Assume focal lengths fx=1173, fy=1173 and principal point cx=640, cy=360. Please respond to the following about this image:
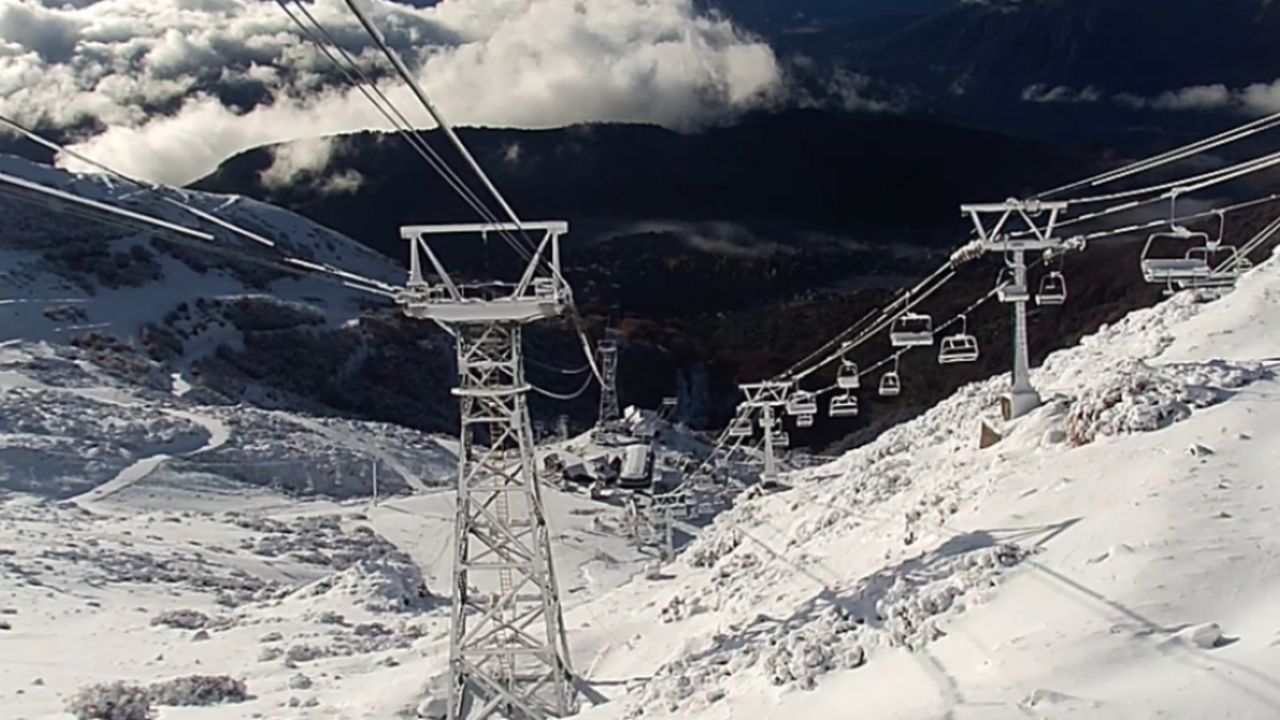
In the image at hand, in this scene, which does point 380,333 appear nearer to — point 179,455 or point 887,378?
point 179,455

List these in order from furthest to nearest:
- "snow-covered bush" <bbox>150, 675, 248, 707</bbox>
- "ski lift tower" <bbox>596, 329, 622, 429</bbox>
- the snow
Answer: "ski lift tower" <bbox>596, 329, 622, 429</bbox>, "snow-covered bush" <bbox>150, 675, 248, 707</bbox>, the snow

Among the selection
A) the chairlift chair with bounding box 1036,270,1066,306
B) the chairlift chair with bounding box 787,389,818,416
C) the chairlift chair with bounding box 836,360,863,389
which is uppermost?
the chairlift chair with bounding box 1036,270,1066,306

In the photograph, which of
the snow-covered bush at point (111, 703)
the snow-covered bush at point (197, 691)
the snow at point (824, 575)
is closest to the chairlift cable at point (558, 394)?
the snow at point (824, 575)

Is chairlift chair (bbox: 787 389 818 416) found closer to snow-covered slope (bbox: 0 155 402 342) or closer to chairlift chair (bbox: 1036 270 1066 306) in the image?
chairlift chair (bbox: 1036 270 1066 306)

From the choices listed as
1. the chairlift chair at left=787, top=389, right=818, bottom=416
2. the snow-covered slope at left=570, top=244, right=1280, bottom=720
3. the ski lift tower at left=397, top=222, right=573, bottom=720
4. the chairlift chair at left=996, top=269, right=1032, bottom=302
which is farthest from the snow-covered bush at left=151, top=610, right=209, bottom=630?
the chairlift chair at left=996, top=269, right=1032, bottom=302

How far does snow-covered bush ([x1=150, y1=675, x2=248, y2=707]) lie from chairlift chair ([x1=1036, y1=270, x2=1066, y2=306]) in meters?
16.4

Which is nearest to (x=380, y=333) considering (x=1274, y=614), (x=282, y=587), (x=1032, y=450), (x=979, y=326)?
(x=979, y=326)

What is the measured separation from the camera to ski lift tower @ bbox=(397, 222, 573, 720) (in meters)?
18.2

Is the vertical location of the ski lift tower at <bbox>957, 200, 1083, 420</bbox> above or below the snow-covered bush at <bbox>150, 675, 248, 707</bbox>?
above

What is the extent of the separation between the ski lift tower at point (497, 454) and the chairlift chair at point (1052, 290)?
27.7ft

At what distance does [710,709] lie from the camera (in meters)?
12.3

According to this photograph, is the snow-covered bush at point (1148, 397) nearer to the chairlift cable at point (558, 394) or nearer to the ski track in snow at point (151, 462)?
the chairlift cable at point (558, 394)

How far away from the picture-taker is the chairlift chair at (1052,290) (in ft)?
67.4

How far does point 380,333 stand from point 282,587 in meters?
71.4
